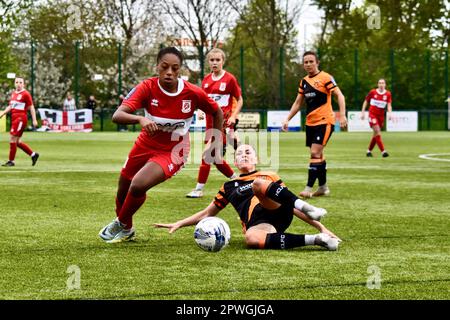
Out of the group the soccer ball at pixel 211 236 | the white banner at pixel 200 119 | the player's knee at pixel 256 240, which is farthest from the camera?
the white banner at pixel 200 119

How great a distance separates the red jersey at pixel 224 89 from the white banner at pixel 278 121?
112 feet

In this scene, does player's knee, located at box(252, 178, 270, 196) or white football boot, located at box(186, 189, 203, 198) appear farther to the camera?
white football boot, located at box(186, 189, 203, 198)

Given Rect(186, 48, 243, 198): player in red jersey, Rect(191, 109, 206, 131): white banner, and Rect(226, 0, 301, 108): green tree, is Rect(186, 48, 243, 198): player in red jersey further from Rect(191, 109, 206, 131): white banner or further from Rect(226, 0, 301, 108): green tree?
Rect(226, 0, 301, 108): green tree

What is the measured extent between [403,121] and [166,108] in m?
43.7

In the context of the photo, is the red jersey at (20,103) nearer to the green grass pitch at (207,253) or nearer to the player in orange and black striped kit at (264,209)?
the green grass pitch at (207,253)

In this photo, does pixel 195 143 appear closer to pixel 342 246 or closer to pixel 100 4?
pixel 342 246

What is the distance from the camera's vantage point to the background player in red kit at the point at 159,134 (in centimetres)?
841

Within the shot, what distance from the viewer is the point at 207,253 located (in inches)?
311

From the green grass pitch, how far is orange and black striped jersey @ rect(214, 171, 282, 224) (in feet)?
1.10

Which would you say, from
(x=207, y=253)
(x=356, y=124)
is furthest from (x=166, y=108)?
(x=356, y=124)

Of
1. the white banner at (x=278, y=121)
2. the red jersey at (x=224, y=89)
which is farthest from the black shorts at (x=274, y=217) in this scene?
the white banner at (x=278, y=121)

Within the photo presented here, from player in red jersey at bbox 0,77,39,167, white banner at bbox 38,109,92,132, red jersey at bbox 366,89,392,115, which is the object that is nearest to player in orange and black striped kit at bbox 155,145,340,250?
player in red jersey at bbox 0,77,39,167

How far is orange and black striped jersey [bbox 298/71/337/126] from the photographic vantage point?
13789 millimetres

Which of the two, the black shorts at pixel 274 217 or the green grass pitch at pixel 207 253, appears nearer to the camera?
the green grass pitch at pixel 207 253
